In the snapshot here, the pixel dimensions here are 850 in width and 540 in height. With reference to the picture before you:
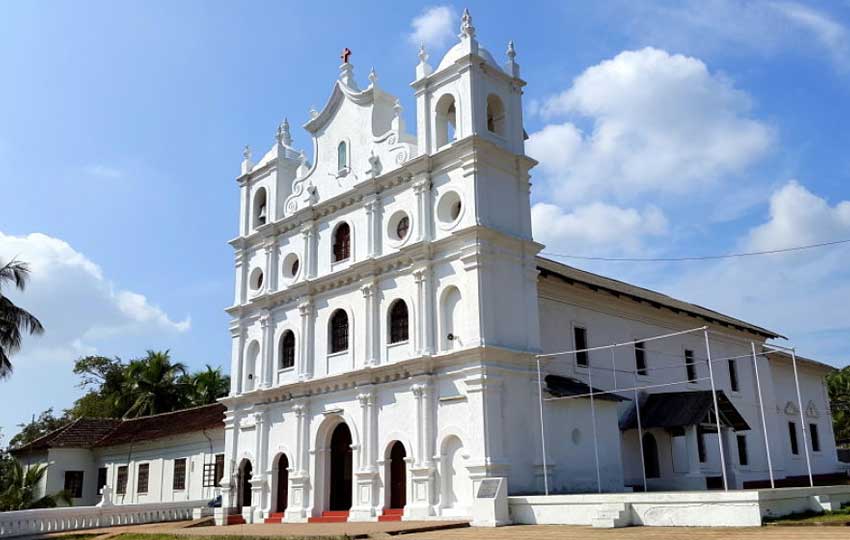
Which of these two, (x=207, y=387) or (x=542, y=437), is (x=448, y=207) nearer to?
(x=542, y=437)

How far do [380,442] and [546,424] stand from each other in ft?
15.6

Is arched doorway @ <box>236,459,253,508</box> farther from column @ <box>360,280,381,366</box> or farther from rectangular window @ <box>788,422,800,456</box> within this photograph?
rectangular window @ <box>788,422,800,456</box>

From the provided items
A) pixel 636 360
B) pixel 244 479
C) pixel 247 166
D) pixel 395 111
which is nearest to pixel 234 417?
pixel 244 479

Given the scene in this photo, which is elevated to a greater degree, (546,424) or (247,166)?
(247,166)

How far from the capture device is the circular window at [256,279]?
29672mm

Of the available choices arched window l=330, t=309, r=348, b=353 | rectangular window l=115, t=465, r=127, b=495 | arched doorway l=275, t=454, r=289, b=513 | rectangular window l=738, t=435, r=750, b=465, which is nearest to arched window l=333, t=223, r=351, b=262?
arched window l=330, t=309, r=348, b=353

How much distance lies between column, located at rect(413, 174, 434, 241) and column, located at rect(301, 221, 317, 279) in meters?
4.97

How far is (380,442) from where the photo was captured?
2300 cm

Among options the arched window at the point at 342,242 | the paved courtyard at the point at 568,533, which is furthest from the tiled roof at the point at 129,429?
the paved courtyard at the point at 568,533

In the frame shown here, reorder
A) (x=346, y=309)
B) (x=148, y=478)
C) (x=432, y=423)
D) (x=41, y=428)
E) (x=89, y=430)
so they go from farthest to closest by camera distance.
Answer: (x=41, y=428) < (x=89, y=430) < (x=148, y=478) < (x=346, y=309) < (x=432, y=423)

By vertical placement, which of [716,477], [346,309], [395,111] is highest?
[395,111]

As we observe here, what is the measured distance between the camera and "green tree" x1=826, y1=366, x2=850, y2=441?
5866 centimetres

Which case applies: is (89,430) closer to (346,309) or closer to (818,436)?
(346,309)

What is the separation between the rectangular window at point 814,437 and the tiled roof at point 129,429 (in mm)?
28551
